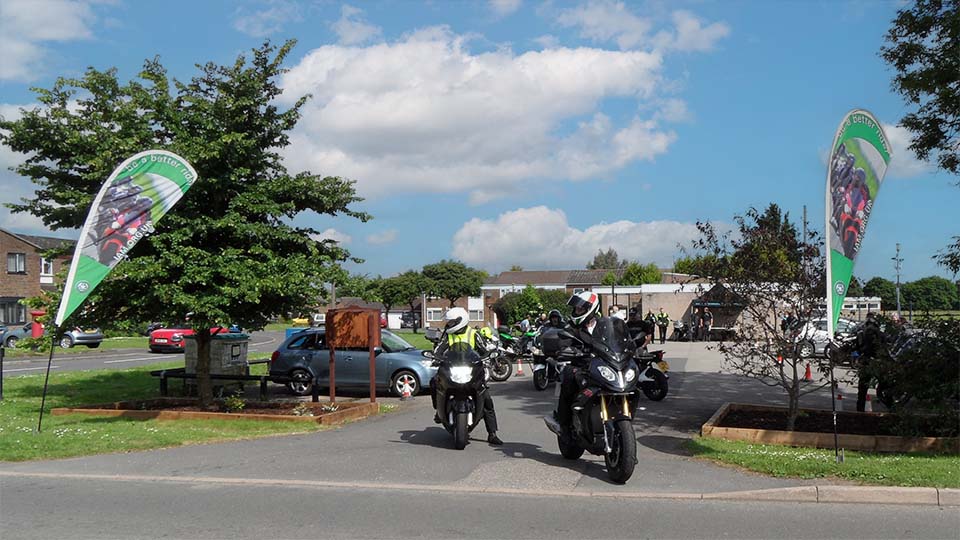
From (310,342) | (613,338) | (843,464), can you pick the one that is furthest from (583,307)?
(310,342)

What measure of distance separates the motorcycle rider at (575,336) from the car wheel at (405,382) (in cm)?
774

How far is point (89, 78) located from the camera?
44.6 feet

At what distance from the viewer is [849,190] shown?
8.41 meters

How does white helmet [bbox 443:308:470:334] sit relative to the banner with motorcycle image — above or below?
below

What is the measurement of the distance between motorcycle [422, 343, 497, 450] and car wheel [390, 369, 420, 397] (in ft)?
20.2

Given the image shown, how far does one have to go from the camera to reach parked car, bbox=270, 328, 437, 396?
16125mm

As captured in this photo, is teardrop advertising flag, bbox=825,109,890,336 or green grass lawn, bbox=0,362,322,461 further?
green grass lawn, bbox=0,362,322,461

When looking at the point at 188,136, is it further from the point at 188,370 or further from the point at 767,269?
the point at 767,269

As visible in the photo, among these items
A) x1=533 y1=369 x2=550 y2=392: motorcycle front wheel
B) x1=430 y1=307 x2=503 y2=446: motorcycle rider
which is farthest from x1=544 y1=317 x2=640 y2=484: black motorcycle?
x1=533 y1=369 x2=550 y2=392: motorcycle front wheel

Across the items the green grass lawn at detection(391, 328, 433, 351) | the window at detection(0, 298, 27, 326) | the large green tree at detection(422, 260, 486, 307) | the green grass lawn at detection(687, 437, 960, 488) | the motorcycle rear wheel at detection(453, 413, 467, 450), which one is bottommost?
the green grass lawn at detection(687, 437, 960, 488)

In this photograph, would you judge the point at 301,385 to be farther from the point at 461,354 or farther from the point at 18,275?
the point at 18,275

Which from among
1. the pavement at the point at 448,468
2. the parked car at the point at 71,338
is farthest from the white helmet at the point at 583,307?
the parked car at the point at 71,338

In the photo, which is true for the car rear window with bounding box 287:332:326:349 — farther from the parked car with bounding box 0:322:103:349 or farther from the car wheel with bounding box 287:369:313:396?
the parked car with bounding box 0:322:103:349

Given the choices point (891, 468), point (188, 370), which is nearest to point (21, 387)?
point (188, 370)
